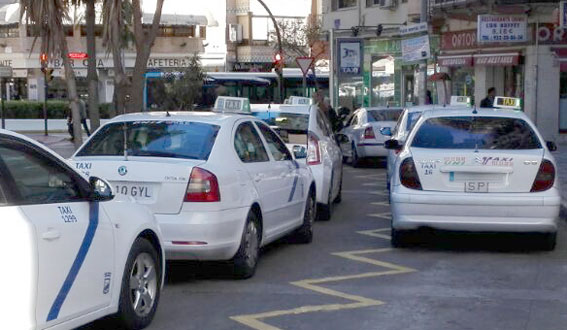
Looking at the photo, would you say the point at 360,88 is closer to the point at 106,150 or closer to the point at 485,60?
the point at 485,60

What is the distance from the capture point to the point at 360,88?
42500mm

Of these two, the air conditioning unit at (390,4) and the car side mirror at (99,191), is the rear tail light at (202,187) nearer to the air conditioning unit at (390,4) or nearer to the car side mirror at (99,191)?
the car side mirror at (99,191)

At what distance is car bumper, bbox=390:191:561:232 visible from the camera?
9.73 m

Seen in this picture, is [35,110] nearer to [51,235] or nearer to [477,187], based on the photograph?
[477,187]

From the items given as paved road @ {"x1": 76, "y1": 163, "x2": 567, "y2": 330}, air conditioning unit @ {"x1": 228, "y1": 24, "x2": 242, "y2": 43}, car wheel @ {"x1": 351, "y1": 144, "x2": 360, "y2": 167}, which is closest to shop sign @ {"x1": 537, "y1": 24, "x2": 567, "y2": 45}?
car wheel @ {"x1": 351, "y1": 144, "x2": 360, "y2": 167}

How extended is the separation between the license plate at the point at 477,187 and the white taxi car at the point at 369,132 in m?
11.8

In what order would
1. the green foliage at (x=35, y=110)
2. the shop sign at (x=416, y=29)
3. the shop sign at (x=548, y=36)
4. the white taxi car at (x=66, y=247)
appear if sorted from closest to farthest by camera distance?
1. the white taxi car at (x=66, y=247)
2. the shop sign at (x=416, y=29)
3. the shop sign at (x=548, y=36)
4. the green foliage at (x=35, y=110)

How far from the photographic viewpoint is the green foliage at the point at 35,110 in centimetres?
4994

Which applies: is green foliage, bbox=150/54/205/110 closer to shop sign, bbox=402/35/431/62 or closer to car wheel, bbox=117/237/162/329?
shop sign, bbox=402/35/431/62

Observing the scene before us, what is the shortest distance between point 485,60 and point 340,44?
4.62 meters

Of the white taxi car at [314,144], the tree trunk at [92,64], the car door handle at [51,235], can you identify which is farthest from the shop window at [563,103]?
the car door handle at [51,235]

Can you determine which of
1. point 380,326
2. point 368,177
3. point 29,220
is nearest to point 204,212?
point 380,326

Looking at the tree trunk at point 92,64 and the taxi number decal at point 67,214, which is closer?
the taxi number decal at point 67,214

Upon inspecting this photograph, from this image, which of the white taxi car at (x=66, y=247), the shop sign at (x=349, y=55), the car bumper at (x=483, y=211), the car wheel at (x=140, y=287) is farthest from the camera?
the shop sign at (x=349, y=55)
